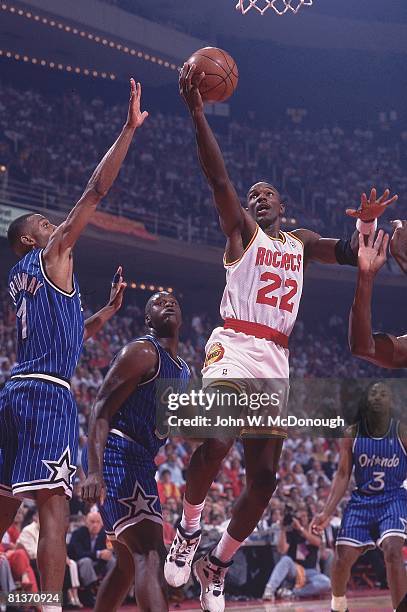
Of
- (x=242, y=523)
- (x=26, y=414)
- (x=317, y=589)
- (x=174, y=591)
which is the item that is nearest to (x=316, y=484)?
(x=317, y=589)

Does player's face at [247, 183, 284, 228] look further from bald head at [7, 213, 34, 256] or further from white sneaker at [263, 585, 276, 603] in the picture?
white sneaker at [263, 585, 276, 603]

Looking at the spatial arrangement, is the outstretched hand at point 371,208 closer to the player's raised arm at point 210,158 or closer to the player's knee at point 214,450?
the player's raised arm at point 210,158

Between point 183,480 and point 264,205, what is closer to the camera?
point 264,205

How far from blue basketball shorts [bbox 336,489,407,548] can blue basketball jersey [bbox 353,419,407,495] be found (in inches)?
3.1

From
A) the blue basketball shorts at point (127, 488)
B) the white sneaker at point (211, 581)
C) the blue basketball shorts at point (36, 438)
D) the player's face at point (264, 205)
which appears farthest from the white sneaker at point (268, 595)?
the blue basketball shorts at point (36, 438)

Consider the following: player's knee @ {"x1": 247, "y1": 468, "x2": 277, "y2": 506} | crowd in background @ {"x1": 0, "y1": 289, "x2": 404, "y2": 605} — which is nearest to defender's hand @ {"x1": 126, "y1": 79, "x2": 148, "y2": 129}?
player's knee @ {"x1": 247, "y1": 468, "x2": 277, "y2": 506}

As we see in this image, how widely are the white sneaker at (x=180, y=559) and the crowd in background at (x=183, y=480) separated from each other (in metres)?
4.27

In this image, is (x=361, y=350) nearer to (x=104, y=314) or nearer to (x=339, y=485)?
(x=104, y=314)

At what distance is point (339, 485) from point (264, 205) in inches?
121

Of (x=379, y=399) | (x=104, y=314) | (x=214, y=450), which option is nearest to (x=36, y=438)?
(x=214, y=450)

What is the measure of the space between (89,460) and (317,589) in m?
7.82

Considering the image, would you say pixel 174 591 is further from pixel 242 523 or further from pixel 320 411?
pixel 320 411

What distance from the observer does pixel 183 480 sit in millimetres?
13695

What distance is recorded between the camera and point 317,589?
38.5 feet
